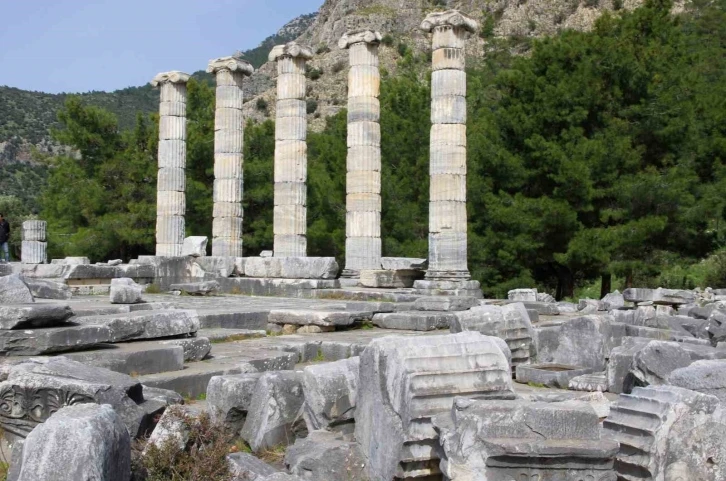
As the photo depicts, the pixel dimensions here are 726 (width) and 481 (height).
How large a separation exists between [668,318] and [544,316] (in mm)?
3009

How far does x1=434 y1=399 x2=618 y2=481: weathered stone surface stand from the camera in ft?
14.5

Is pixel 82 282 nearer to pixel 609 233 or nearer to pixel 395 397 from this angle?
pixel 609 233

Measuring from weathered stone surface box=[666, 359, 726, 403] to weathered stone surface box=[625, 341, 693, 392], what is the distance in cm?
49

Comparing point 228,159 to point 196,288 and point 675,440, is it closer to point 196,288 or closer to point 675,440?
point 196,288

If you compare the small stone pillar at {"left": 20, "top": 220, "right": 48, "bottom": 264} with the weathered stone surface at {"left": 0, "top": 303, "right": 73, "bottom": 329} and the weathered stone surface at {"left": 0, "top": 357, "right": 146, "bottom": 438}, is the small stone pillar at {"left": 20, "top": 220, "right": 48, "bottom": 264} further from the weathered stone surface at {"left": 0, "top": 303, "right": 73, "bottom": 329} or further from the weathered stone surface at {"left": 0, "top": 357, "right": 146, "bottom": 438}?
the weathered stone surface at {"left": 0, "top": 357, "right": 146, "bottom": 438}

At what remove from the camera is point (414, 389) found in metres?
4.93

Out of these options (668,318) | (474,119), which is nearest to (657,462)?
(668,318)

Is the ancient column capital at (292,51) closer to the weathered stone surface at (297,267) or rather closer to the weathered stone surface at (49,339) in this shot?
the weathered stone surface at (297,267)

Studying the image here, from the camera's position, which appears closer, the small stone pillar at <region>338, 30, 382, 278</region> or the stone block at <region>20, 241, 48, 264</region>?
the small stone pillar at <region>338, 30, 382, 278</region>

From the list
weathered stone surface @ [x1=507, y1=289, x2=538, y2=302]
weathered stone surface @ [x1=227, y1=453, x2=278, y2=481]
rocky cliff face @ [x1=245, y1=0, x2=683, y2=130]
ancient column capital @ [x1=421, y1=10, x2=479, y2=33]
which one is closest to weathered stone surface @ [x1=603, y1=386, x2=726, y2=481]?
weathered stone surface @ [x1=227, y1=453, x2=278, y2=481]

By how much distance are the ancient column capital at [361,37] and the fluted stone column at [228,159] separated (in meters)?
3.76

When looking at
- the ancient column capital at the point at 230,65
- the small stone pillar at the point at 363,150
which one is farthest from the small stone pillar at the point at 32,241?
the small stone pillar at the point at 363,150

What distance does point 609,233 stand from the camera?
66.3ft

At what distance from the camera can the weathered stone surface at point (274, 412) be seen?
18.6 ft
